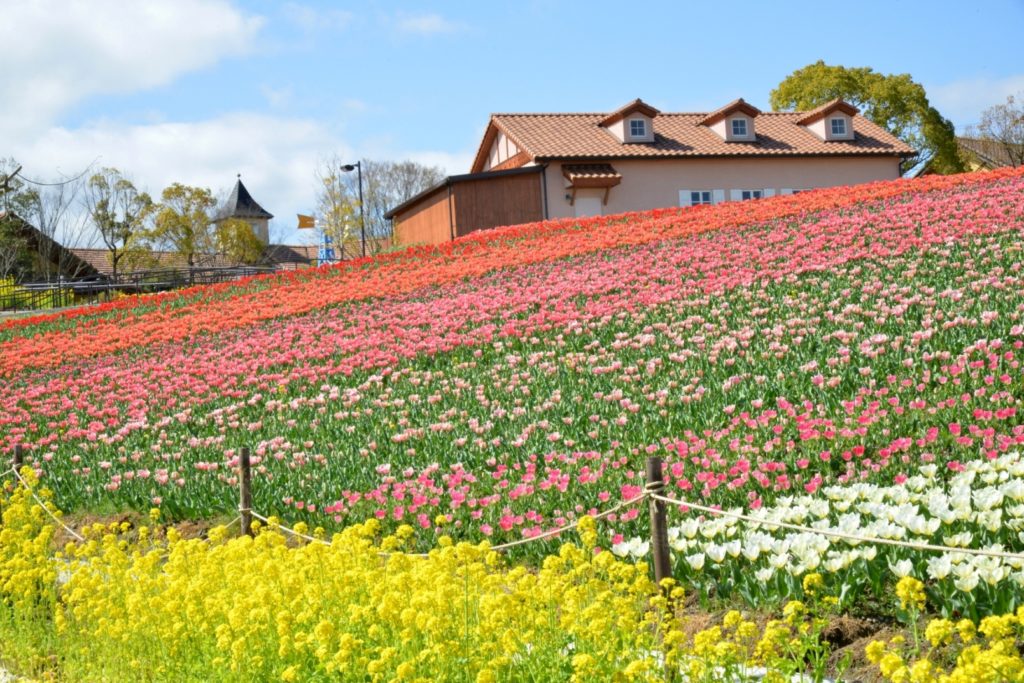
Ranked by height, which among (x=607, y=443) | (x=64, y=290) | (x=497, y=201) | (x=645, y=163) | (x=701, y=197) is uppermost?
(x=645, y=163)

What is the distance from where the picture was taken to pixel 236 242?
59.0 metres

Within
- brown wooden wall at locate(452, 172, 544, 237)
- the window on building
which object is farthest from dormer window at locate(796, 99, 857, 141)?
brown wooden wall at locate(452, 172, 544, 237)

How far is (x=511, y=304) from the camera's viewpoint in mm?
17000

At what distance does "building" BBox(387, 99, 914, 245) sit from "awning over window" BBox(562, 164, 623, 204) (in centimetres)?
5

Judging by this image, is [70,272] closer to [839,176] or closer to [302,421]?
[839,176]

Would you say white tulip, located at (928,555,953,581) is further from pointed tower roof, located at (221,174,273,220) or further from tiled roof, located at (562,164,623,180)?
pointed tower roof, located at (221,174,273,220)

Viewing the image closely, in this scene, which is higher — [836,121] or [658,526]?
[836,121]

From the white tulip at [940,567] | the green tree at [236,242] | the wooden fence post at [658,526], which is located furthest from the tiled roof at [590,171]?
the white tulip at [940,567]

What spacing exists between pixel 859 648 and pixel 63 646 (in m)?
4.71

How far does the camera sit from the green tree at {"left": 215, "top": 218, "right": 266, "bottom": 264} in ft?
193

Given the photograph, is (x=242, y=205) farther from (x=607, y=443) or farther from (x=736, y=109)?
(x=607, y=443)

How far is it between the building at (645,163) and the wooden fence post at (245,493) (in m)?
29.5

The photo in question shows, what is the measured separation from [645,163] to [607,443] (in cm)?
3209

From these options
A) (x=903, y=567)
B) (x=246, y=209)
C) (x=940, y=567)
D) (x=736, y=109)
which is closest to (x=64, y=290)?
(x=736, y=109)
